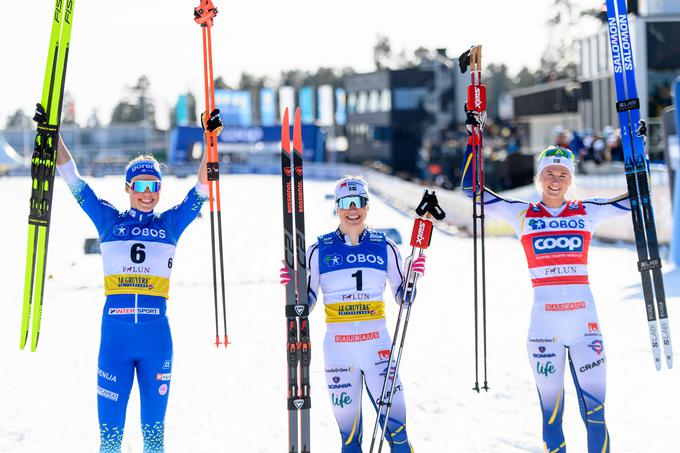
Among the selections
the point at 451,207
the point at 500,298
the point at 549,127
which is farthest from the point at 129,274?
the point at 549,127

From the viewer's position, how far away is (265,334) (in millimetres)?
11602

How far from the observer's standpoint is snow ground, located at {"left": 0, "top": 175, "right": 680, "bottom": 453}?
7074 millimetres

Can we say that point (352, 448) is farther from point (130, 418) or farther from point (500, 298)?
point (500, 298)

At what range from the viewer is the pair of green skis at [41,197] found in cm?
590

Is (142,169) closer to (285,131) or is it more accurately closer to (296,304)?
(285,131)

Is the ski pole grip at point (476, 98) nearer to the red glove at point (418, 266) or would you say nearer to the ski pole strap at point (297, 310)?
the red glove at point (418, 266)

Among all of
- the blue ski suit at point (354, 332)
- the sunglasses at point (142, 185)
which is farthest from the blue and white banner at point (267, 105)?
the blue ski suit at point (354, 332)

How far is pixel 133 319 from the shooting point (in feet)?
17.8

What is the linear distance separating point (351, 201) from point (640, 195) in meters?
2.02

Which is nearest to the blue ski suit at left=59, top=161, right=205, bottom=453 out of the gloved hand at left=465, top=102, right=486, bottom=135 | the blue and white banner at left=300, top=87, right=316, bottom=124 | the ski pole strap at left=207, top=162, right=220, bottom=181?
the ski pole strap at left=207, top=162, right=220, bottom=181

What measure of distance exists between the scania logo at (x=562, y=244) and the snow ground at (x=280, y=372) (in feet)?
6.01

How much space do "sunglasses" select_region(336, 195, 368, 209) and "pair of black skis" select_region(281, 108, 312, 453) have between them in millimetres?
248

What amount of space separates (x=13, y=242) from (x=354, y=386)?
21265 mm

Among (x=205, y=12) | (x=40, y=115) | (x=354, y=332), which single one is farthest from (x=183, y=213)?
(x=205, y=12)
